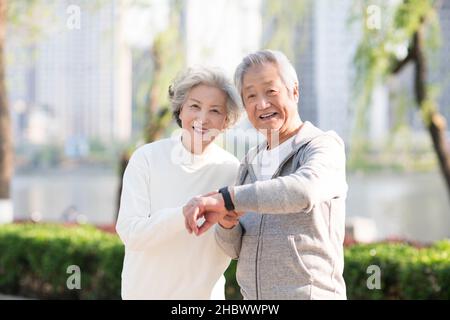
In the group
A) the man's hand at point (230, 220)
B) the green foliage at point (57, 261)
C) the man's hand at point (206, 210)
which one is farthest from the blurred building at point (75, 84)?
the man's hand at point (206, 210)

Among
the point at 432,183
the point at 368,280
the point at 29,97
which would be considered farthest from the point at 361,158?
the point at 29,97

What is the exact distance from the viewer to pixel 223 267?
5.68 ft

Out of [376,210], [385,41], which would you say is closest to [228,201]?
[385,41]

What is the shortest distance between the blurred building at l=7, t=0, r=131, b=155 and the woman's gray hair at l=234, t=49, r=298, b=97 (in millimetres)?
5615

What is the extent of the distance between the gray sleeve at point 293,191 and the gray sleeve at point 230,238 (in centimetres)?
23

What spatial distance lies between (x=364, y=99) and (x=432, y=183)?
42.5 meters

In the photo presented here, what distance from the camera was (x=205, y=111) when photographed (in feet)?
5.36

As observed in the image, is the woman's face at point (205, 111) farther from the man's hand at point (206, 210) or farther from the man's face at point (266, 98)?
the man's hand at point (206, 210)

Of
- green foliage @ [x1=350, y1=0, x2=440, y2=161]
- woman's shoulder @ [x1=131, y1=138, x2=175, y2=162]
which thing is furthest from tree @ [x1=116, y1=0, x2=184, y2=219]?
woman's shoulder @ [x1=131, y1=138, x2=175, y2=162]

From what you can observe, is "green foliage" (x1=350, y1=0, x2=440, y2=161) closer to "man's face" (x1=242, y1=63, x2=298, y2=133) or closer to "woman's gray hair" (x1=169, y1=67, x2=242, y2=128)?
"woman's gray hair" (x1=169, y1=67, x2=242, y2=128)

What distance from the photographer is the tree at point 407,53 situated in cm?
592

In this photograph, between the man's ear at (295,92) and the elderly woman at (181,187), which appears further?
the elderly woman at (181,187)

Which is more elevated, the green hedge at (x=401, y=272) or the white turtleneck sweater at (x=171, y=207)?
the white turtleneck sweater at (x=171, y=207)
